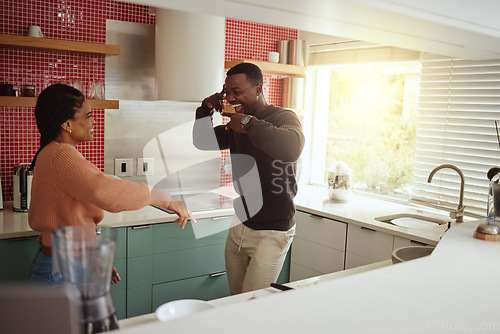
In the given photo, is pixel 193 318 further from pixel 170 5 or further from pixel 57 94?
pixel 57 94

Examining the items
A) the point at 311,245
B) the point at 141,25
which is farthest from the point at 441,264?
the point at 141,25

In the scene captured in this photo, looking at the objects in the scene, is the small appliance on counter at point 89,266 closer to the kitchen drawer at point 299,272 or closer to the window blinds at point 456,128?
the kitchen drawer at point 299,272

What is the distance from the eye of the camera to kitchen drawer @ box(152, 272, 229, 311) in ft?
9.10

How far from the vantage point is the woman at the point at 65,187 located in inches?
55.5

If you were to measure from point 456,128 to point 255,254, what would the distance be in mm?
1680

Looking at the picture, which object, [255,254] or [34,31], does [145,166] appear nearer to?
[34,31]

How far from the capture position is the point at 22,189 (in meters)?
2.60

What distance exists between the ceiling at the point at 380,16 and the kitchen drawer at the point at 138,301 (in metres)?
1.84

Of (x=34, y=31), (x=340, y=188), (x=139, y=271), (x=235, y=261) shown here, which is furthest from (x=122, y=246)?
(x=340, y=188)

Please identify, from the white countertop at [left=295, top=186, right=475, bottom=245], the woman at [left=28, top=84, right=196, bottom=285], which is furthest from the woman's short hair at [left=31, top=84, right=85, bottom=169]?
the white countertop at [left=295, top=186, right=475, bottom=245]

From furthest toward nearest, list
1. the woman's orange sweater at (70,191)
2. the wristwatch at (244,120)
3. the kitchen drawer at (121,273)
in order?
the kitchen drawer at (121,273)
the wristwatch at (244,120)
the woman's orange sweater at (70,191)

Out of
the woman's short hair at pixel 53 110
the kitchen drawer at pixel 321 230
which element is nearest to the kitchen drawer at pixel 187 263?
the kitchen drawer at pixel 321 230

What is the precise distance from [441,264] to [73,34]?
101 inches

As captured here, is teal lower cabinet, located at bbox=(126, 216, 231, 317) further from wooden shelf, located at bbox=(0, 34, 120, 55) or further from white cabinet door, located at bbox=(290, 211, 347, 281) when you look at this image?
wooden shelf, located at bbox=(0, 34, 120, 55)
